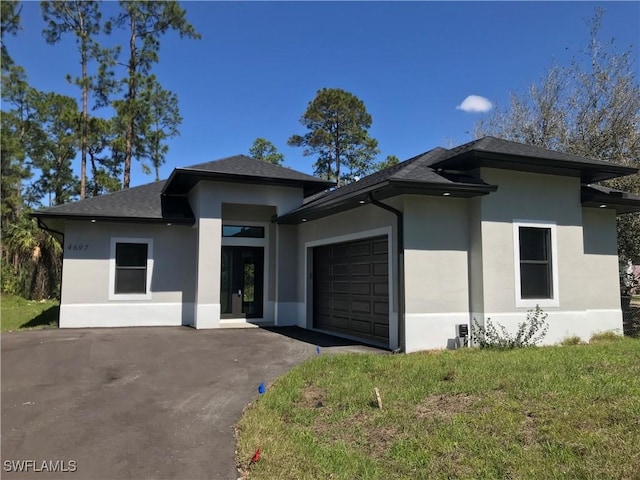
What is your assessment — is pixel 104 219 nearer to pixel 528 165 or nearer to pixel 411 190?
pixel 411 190

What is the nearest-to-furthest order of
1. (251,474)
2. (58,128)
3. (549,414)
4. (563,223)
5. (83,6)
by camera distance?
(251,474) < (549,414) < (563,223) < (83,6) < (58,128)

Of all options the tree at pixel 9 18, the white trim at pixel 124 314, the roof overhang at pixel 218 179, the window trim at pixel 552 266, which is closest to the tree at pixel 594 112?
the window trim at pixel 552 266

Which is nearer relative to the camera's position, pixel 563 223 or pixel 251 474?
pixel 251 474

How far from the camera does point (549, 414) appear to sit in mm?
4906

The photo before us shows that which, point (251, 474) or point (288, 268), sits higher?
point (288, 268)

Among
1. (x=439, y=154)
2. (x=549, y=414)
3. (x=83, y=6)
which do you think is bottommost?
(x=549, y=414)

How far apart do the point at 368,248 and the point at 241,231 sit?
5.30 metres

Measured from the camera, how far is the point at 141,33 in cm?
2708

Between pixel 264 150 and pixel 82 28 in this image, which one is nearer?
pixel 82 28

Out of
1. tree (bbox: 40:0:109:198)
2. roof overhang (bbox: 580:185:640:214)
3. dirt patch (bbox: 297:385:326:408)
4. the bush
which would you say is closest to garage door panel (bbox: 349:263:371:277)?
the bush

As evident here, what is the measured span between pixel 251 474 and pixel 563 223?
29.8ft

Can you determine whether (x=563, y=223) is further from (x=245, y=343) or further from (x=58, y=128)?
(x=58, y=128)

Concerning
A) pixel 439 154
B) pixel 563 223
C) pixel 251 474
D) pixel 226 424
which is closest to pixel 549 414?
pixel 251 474

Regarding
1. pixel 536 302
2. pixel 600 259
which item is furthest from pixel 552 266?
pixel 600 259
